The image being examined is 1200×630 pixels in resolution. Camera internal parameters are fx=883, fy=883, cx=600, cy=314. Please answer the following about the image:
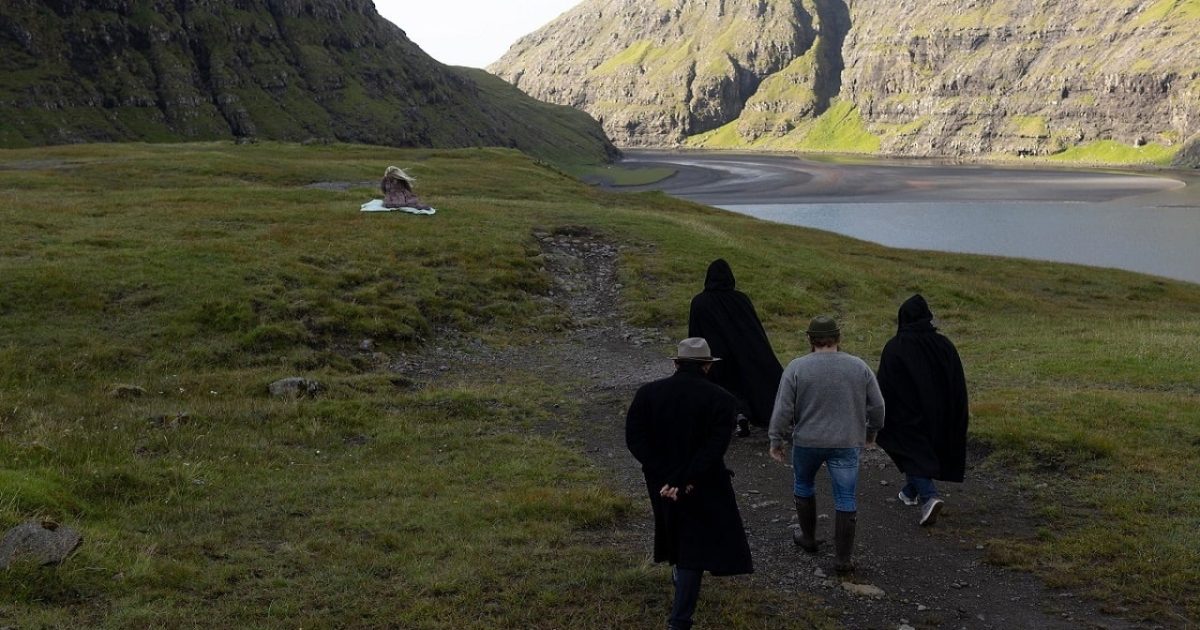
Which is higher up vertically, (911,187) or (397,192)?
(397,192)

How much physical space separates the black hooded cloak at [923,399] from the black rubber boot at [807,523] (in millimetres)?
1645

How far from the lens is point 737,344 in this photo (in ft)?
50.3

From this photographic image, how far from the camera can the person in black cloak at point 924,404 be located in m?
11.8

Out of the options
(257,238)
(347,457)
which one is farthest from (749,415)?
(257,238)

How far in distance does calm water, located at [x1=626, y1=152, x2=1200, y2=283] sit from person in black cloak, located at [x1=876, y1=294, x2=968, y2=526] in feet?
212

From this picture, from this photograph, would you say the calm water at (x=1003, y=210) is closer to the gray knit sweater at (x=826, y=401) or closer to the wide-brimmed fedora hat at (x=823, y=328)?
the gray knit sweater at (x=826, y=401)

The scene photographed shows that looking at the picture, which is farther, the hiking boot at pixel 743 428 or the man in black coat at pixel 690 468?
the hiking boot at pixel 743 428

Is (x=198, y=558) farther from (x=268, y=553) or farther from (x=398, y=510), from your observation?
(x=398, y=510)

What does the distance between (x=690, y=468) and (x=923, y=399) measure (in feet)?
15.4

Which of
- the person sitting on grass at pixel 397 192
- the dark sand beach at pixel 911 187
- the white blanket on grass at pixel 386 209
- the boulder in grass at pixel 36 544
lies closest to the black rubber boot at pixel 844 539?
the boulder in grass at pixel 36 544

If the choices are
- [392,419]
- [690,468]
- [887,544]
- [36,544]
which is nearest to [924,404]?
[887,544]

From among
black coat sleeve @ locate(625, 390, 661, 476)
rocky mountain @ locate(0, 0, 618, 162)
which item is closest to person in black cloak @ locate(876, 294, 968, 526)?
black coat sleeve @ locate(625, 390, 661, 476)

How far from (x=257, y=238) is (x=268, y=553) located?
23835 mm

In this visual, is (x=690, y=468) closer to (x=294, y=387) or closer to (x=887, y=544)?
(x=887, y=544)
